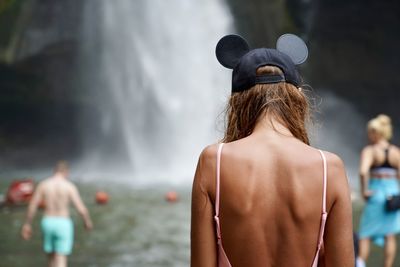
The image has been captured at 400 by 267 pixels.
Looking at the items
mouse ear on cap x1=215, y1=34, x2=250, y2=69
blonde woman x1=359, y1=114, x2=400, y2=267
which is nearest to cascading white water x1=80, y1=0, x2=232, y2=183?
blonde woman x1=359, y1=114, x2=400, y2=267

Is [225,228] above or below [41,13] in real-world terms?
below

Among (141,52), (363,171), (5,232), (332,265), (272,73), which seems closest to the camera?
Result: (332,265)

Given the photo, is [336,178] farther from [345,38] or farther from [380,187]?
[345,38]

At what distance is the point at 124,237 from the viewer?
34.2ft

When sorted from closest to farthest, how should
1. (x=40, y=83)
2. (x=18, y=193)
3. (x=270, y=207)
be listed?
(x=270, y=207) < (x=18, y=193) < (x=40, y=83)

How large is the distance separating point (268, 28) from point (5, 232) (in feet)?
50.1

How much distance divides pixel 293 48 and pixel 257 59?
0.50 feet

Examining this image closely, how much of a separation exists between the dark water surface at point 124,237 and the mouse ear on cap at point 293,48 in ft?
20.7

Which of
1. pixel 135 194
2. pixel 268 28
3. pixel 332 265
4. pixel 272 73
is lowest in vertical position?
pixel 135 194

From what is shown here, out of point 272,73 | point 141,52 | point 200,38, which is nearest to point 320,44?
point 200,38

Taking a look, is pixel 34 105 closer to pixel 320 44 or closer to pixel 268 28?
pixel 268 28

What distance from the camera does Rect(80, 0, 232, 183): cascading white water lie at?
992 inches

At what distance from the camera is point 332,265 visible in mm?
1931

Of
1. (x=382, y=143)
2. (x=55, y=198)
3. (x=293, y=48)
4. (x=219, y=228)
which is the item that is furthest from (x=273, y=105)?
(x=55, y=198)
